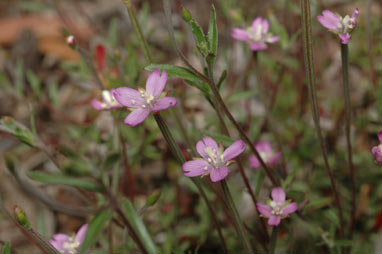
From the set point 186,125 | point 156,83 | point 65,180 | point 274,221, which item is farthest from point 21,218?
point 186,125

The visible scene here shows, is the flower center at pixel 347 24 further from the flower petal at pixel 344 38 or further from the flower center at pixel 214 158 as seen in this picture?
the flower center at pixel 214 158

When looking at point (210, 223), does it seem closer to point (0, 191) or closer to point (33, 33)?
point (0, 191)

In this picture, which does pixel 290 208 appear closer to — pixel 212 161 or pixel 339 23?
pixel 212 161

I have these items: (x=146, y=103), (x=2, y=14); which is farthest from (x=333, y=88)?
(x=2, y=14)

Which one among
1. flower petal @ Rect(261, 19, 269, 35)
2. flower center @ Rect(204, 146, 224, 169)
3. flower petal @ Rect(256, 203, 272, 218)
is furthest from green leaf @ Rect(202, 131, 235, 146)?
flower petal @ Rect(261, 19, 269, 35)

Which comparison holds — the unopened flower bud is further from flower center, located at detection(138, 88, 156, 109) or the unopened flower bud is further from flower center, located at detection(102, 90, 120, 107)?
flower center, located at detection(102, 90, 120, 107)

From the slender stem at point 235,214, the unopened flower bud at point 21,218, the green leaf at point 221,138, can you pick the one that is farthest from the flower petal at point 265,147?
the unopened flower bud at point 21,218
